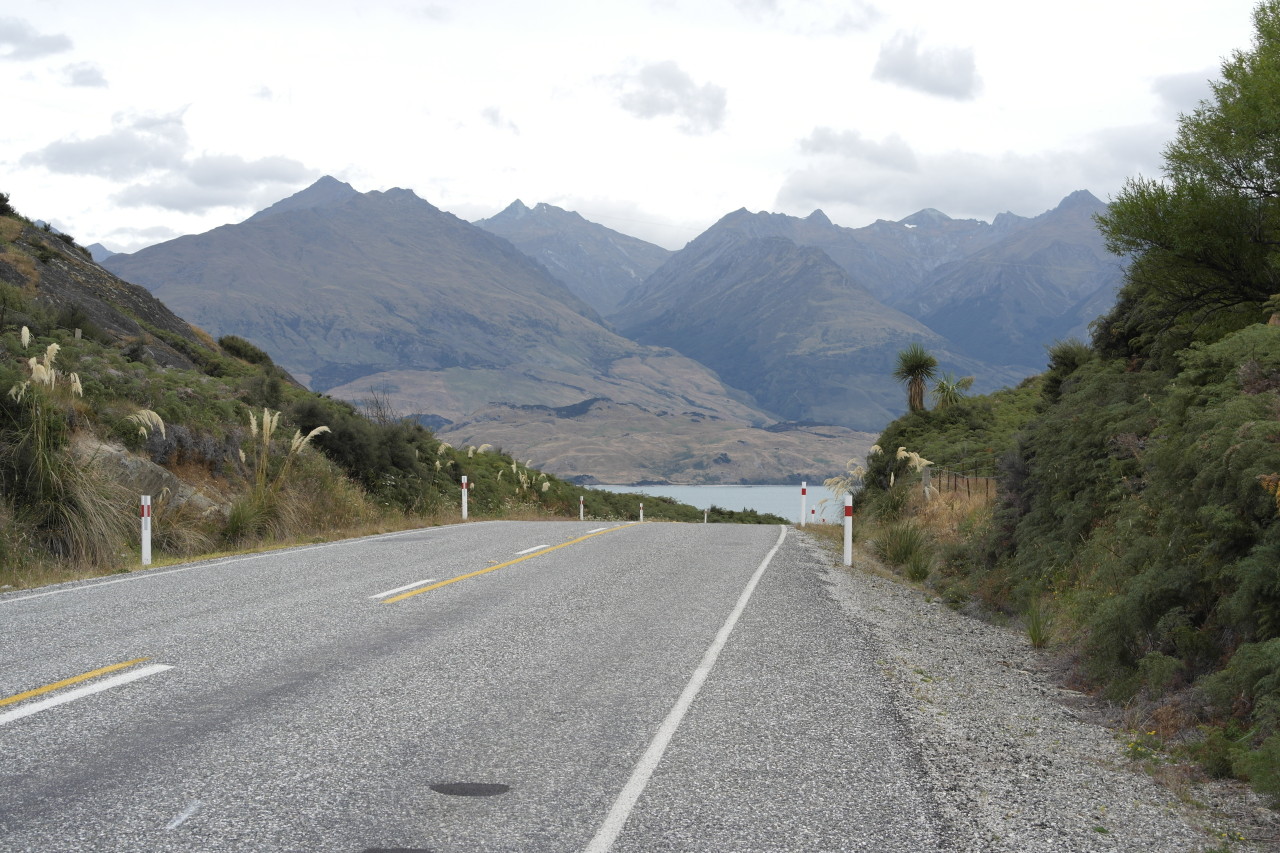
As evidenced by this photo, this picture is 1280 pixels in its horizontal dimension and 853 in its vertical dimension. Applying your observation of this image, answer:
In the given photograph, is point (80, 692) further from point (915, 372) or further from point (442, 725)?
point (915, 372)

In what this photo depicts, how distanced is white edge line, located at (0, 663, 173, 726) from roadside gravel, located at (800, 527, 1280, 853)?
500cm

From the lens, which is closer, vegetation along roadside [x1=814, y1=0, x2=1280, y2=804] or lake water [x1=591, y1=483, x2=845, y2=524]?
vegetation along roadside [x1=814, y1=0, x2=1280, y2=804]

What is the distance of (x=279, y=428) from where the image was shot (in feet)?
Result: 78.3

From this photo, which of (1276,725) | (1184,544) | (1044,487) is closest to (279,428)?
(1044,487)

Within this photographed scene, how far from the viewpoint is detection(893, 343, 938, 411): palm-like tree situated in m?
39.1

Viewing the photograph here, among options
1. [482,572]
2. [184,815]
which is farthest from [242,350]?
[184,815]

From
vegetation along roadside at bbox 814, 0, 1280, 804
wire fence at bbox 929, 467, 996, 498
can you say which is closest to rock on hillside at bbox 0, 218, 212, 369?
wire fence at bbox 929, 467, 996, 498

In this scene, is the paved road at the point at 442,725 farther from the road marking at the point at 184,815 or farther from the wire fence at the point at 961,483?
the wire fence at the point at 961,483

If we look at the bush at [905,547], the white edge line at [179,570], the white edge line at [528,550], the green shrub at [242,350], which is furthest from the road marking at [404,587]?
the green shrub at [242,350]

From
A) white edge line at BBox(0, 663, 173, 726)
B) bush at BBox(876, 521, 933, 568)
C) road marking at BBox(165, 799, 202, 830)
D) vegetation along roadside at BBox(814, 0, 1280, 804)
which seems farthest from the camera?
bush at BBox(876, 521, 933, 568)

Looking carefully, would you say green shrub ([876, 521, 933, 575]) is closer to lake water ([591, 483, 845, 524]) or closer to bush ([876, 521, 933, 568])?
bush ([876, 521, 933, 568])

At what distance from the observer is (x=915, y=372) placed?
39.3 metres

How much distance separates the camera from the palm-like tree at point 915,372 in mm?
39125

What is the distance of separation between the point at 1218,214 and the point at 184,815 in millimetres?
13910
